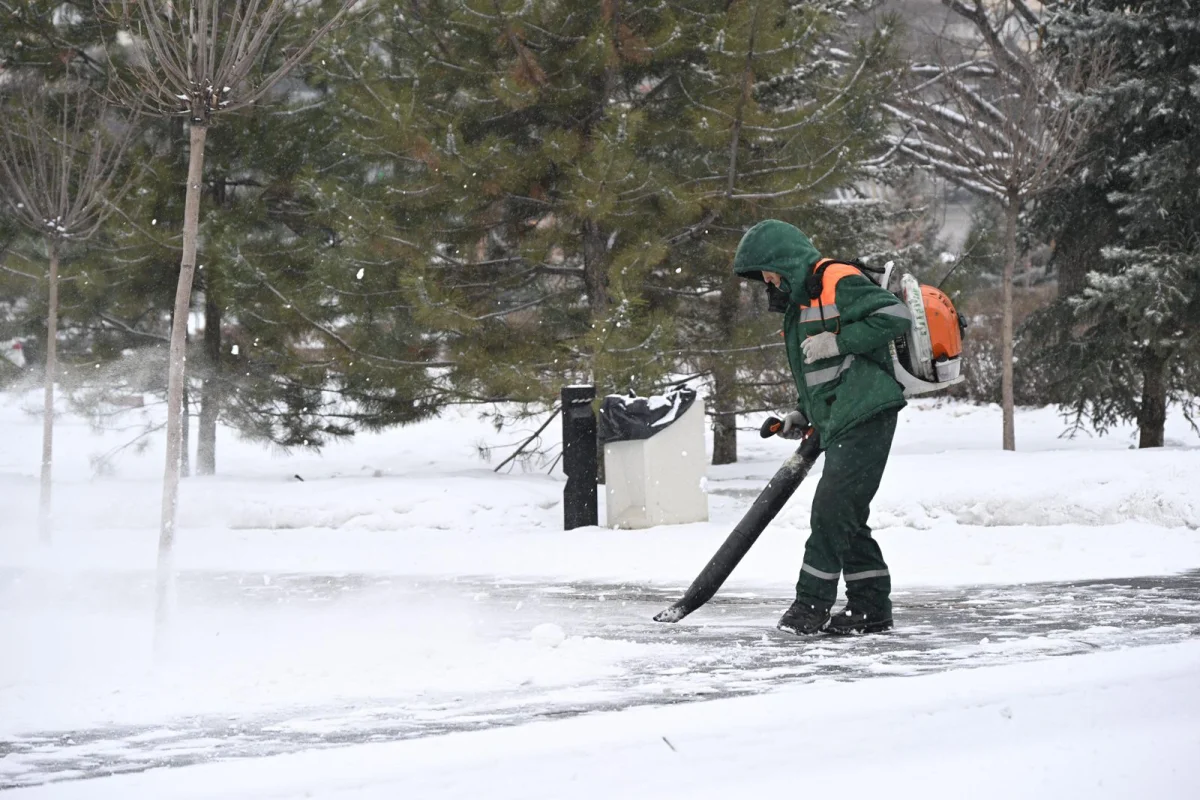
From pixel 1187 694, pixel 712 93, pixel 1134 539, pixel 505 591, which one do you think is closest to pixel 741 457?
pixel 712 93

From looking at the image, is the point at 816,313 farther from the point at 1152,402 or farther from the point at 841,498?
the point at 1152,402

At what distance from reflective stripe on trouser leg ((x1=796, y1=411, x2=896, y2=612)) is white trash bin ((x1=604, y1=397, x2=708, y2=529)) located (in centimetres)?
435

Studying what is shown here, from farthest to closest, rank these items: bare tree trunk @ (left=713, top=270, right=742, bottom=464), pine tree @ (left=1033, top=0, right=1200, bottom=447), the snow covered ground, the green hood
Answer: pine tree @ (left=1033, top=0, right=1200, bottom=447)
bare tree trunk @ (left=713, top=270, right=742, bottom=464)
the green hood
the snow covered ground

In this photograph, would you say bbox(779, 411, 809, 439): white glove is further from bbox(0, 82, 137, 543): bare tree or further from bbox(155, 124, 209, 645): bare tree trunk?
bbox(0, 82, 137, 543): bare tree

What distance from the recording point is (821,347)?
5.39m

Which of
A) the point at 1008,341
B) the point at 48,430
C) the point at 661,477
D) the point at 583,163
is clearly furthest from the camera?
the point at 1008,341

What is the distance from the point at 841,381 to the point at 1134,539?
173 inches

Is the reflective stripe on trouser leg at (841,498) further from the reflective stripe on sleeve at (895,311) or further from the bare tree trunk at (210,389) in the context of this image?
the bare tree trunk at (210,389)

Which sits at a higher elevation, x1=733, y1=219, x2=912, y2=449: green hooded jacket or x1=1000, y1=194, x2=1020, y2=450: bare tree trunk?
x1=1000, y1=194, x2=1020, y2=450: bare tree trunk

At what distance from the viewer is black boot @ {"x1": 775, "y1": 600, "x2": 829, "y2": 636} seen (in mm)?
5551

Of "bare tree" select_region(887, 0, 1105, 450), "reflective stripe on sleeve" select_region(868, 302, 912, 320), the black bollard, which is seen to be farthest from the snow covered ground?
"bare tree" select_region(887, 0, 1105, 450)

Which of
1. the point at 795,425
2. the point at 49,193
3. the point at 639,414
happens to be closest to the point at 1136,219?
the point at 639,414

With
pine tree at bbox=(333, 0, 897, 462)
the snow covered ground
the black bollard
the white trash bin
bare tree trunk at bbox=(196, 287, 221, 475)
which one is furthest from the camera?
bare tree trunk at bbox=(196, 287, 221, 475)

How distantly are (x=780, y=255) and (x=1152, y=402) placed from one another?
38.2 feet
